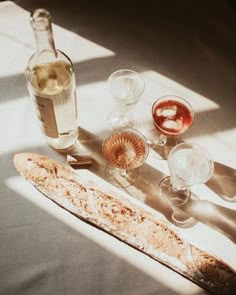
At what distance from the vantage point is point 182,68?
3.55ft

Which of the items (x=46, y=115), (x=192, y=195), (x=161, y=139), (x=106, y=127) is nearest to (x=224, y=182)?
(x=192, y=195)

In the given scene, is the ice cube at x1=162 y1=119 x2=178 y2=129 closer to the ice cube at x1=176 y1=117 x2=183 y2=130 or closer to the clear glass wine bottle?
the ice cube at x1=176 y1=117 x2=183 y2=130

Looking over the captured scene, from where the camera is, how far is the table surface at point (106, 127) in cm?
81

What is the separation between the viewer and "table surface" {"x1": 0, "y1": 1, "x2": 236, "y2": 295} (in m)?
0.81

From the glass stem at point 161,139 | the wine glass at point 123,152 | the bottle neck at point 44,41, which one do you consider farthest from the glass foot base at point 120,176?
the bottle neck at point 44,41

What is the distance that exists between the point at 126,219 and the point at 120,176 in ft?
0.41

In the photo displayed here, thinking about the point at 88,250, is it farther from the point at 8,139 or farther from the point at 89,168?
the point at 8,139

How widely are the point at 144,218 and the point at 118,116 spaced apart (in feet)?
1.00

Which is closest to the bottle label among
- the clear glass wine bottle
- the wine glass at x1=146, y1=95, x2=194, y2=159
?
the clear glass wine bottle

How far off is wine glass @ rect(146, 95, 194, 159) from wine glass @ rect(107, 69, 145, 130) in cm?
8

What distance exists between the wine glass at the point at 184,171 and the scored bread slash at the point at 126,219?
0.07 metres

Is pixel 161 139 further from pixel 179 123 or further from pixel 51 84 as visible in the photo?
pixel 51 84

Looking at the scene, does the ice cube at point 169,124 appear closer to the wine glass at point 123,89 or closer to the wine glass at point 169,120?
the wine glass at point 169,120

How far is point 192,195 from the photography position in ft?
2.98
